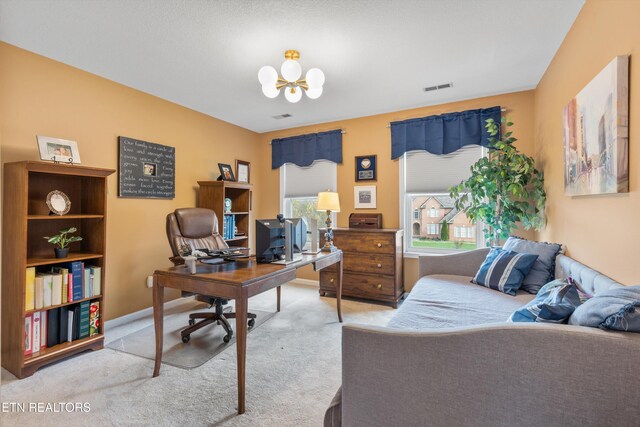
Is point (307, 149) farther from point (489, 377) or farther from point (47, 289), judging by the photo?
point (489, 377)

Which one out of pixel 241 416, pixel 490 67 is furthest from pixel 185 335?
pixel 490 67

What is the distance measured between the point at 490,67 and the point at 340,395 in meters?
3.09

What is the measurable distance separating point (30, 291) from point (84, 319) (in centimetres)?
46

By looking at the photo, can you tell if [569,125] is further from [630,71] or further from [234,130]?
[234,130]

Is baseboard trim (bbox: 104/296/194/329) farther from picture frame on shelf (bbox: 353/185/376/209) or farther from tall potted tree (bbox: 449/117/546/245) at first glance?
tall potted tree (bbox: 449/117/546/245)

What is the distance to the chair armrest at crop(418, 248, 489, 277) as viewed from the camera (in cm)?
291

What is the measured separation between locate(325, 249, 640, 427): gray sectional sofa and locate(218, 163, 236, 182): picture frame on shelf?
3378 mm

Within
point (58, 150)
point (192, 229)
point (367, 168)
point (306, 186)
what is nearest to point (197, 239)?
point (192, 229)

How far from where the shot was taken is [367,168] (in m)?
4.20

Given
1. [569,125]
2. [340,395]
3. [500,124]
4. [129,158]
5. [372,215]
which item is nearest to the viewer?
[340,395]

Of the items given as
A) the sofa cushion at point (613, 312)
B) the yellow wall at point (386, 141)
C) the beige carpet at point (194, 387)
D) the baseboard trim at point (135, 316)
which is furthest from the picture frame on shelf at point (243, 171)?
the sofa cushion at point (613, 312)

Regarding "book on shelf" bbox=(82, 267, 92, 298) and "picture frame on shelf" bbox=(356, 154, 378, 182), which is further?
"picture frame on shelf" bbox=(356, 154, 378, 182)

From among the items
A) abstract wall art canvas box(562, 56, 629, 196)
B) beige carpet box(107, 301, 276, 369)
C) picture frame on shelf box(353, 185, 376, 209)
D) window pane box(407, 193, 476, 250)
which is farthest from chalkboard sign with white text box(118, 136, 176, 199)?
abstract wall art canvas box(562, 56, 629, 196)

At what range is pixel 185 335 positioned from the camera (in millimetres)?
2623
